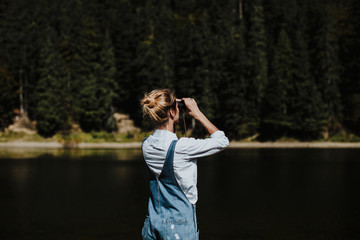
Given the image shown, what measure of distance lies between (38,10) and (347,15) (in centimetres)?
5339

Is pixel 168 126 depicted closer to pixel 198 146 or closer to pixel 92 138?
pixel 198 146

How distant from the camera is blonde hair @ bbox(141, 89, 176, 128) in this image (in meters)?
3.34

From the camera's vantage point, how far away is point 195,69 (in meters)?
68.2

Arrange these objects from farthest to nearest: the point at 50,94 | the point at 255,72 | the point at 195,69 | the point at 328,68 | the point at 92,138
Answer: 1. the point at 195,69
2. the point at 255,72
3. the point at 328,68
4. the point at 50,94
5. the point at 92,138

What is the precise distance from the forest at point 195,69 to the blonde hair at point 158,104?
5851 centimetres

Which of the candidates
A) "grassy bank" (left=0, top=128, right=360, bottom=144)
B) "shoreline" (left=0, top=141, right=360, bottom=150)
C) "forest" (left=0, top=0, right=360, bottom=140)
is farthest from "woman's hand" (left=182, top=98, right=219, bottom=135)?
"forest" (left=0, top=0, right=360, bottom=140)

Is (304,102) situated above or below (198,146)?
below

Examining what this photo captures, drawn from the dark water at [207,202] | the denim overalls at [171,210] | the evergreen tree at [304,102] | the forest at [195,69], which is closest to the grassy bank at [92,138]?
the forest at [195,69]

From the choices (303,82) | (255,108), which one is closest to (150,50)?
(255,108)

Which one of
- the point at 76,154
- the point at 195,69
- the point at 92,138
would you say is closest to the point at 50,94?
the point at 92,138

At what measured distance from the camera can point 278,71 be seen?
63094 millimetres

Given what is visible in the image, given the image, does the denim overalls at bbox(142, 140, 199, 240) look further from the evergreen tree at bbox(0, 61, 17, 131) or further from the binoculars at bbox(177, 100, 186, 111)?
the evergreen tree at bbox(0, 61, 17, 131)

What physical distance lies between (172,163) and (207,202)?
16681 mm

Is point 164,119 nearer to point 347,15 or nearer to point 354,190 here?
point 354,190
